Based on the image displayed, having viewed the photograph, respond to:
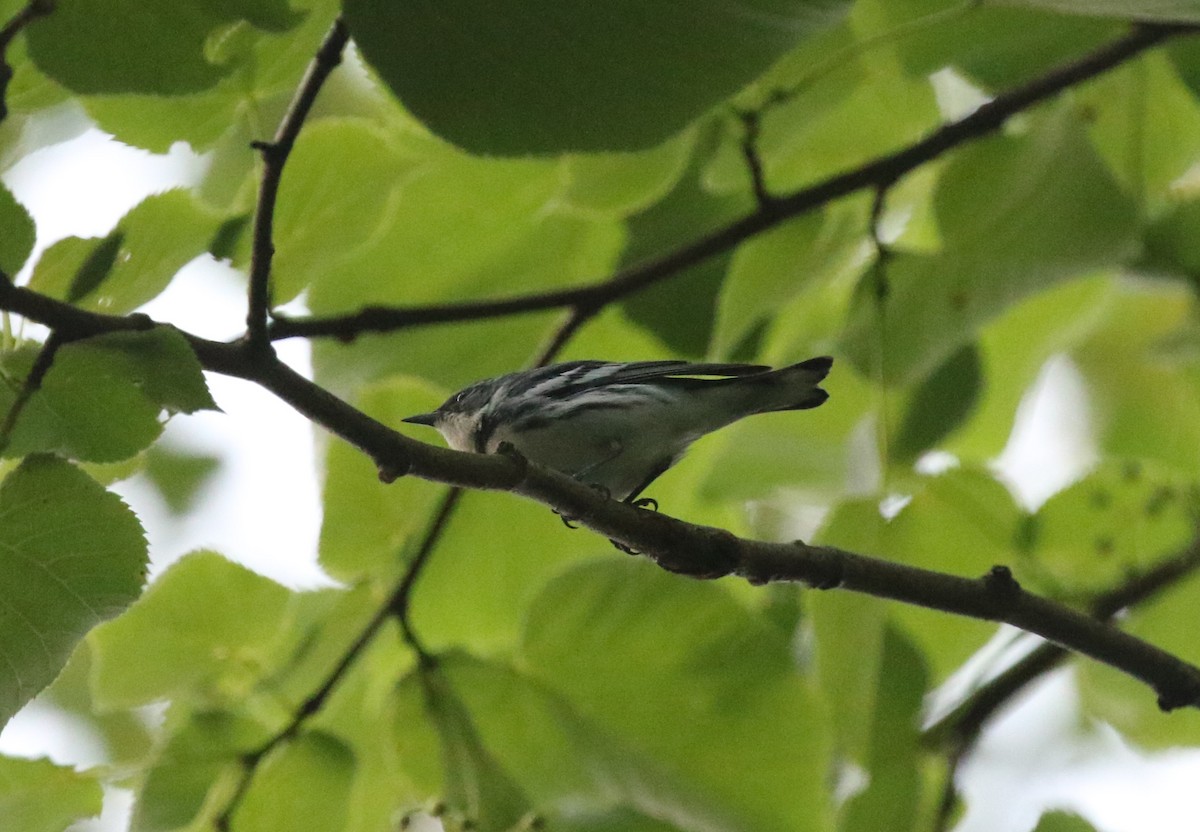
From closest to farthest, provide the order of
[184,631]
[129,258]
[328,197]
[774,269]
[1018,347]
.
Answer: [129,258] → [328,197] → [184,631] → [774,269] → [1018,347]

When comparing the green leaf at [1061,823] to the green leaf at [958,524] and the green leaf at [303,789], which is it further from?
the green leaf at [303,789]

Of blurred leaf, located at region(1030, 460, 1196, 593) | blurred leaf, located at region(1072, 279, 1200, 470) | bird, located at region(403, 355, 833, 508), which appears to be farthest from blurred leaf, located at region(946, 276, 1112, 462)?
bird, located at region(403, 355, 833, 508)

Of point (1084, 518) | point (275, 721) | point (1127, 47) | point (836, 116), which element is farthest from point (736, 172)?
point (275, 721)

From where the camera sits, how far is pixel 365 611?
979 millimetres

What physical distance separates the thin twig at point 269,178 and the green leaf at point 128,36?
0.02 meters

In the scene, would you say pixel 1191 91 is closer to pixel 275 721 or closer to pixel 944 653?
pixel 944 653

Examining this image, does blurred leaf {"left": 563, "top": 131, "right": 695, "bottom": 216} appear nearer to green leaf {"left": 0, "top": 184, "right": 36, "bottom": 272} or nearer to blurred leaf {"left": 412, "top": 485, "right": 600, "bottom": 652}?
blurred leaf {"left": 412, "top": 485, "right": 600, "bottom": 652}

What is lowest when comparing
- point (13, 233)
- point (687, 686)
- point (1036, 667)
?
point (1036, 667)

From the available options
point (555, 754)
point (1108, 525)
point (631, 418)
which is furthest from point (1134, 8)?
point (555, 754)

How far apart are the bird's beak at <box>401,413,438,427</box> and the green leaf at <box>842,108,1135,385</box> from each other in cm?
35

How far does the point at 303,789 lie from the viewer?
35.6 inches

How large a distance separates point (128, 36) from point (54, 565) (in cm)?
24

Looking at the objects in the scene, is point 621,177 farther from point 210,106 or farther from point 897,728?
point 897,728

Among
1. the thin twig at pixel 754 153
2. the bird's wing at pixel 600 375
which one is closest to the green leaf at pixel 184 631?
the bird's wing at pixel 600 375
